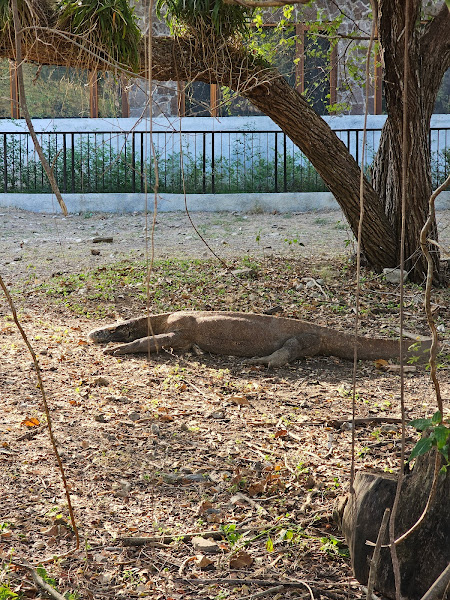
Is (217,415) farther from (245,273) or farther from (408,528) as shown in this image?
(245,273)

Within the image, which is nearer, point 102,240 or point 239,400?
point 239,400

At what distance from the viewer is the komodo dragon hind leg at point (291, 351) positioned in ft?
16.3

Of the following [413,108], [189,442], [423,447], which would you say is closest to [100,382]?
[189,442]

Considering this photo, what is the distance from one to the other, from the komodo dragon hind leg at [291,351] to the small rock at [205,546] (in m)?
2.54

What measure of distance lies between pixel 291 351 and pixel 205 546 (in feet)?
9.04

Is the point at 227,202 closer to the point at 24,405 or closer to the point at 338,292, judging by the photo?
the point at 338,292

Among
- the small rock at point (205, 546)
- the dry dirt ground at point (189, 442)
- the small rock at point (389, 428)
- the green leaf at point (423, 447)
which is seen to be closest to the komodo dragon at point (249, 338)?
the dry dirt ground at point (189, 442)

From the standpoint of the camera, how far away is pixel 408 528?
2082mm

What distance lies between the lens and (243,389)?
170 inches

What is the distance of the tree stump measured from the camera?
6.63 feet

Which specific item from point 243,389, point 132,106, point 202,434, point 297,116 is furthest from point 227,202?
point 202,434

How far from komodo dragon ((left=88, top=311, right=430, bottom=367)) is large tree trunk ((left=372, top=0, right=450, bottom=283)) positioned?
1.29m

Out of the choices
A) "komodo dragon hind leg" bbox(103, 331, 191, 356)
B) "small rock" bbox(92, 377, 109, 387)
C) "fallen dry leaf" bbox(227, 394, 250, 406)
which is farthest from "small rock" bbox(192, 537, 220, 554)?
"komodo dragon hind leg" bbox(103, 331, 191, 356)

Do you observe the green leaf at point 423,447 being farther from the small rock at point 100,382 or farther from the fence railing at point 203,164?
the fence railing at point 203,164
